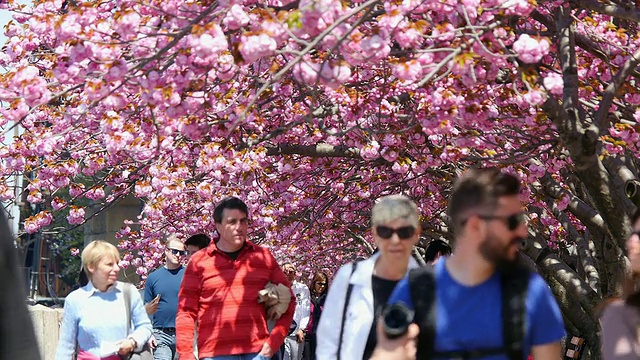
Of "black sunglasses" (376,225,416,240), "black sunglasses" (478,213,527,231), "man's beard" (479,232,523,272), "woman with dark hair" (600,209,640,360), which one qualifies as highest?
"black sunglasses" (478,213,527,231)

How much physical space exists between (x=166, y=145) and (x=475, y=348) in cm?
829

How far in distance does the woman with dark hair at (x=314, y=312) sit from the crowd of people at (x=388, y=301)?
5.43 m

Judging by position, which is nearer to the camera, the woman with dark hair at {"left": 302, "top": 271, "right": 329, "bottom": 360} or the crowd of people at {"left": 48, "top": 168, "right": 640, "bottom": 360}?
the crowd of people at {"left": 48, "top": 168, "right": 640, "bottom": 360}

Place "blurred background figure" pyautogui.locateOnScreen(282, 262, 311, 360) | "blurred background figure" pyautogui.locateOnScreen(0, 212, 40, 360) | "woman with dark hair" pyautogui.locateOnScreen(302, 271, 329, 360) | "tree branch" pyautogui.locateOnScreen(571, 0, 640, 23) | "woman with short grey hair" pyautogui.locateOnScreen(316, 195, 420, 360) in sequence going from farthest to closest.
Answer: "blurred background figure" pyautogui.locateOnScreen(282, 262, 311, 360)
"woman with dark hair" pyautogui.locateOnScreen(302, 271, 329, 360)
"tree branch" pyautogui.locateOnScreen(571, 0, 640, 23)
"woman with short grey hair" pyautogui.locateOnScreen(316, 195, 420, 360)
"blurred background figure" pyautogui.locateOnScreen(0, 212, 40, 360)

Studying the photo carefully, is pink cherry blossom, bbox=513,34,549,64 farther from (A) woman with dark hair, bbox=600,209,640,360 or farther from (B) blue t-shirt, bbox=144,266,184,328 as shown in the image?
(B) blue t-shirt, bbox=144,266,184,328

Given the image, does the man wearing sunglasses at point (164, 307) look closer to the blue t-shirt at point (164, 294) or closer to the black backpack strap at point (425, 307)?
the blue t-shirt at point (164, 294)

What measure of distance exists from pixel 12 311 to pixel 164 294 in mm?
8649

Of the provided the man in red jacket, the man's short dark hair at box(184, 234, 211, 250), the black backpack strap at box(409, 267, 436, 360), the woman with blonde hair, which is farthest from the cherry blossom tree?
the black backpack strap at box(409, 267, 436, 360)

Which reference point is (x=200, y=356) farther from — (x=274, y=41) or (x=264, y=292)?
(x=274, y=41)

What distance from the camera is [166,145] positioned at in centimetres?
1178

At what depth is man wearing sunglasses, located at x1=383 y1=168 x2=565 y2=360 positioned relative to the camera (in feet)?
12.5

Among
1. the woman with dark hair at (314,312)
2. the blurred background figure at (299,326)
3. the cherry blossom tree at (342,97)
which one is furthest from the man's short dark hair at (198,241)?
the blurred background figure at (299,326)

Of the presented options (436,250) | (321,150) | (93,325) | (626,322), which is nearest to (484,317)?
(626,322)

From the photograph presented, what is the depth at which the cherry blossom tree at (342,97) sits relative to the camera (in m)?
7.40
